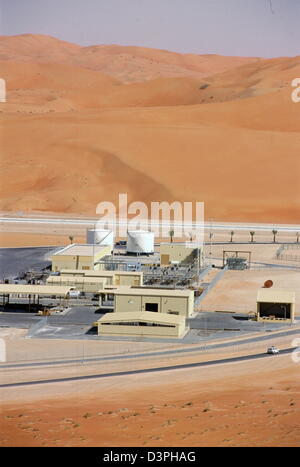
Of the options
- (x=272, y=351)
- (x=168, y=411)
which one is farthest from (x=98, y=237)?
(x=168, y=411)

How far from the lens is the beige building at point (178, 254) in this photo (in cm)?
7500

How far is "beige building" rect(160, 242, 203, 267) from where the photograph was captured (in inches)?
2953

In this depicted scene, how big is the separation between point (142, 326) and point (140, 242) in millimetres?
33412

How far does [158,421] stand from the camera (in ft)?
100

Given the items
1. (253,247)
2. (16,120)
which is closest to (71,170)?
(16,120)

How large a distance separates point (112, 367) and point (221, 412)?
8960 mm

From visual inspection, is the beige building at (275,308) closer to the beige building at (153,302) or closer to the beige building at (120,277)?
the beige building at (153,302)

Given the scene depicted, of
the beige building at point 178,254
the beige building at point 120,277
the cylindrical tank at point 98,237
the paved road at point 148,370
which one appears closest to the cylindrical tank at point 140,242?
the cylindrical tank at point 98,237

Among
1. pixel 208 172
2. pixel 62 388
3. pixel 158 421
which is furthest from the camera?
pixel 208 172

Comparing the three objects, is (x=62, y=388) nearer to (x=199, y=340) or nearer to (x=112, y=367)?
(x=112, y=367)

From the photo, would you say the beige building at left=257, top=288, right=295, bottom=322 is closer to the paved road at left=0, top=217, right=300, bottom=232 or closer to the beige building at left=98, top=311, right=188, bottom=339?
the beige building at left=98, top=311, right=188, bottom=339

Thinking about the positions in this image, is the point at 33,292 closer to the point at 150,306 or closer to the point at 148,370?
the point at 150,306
